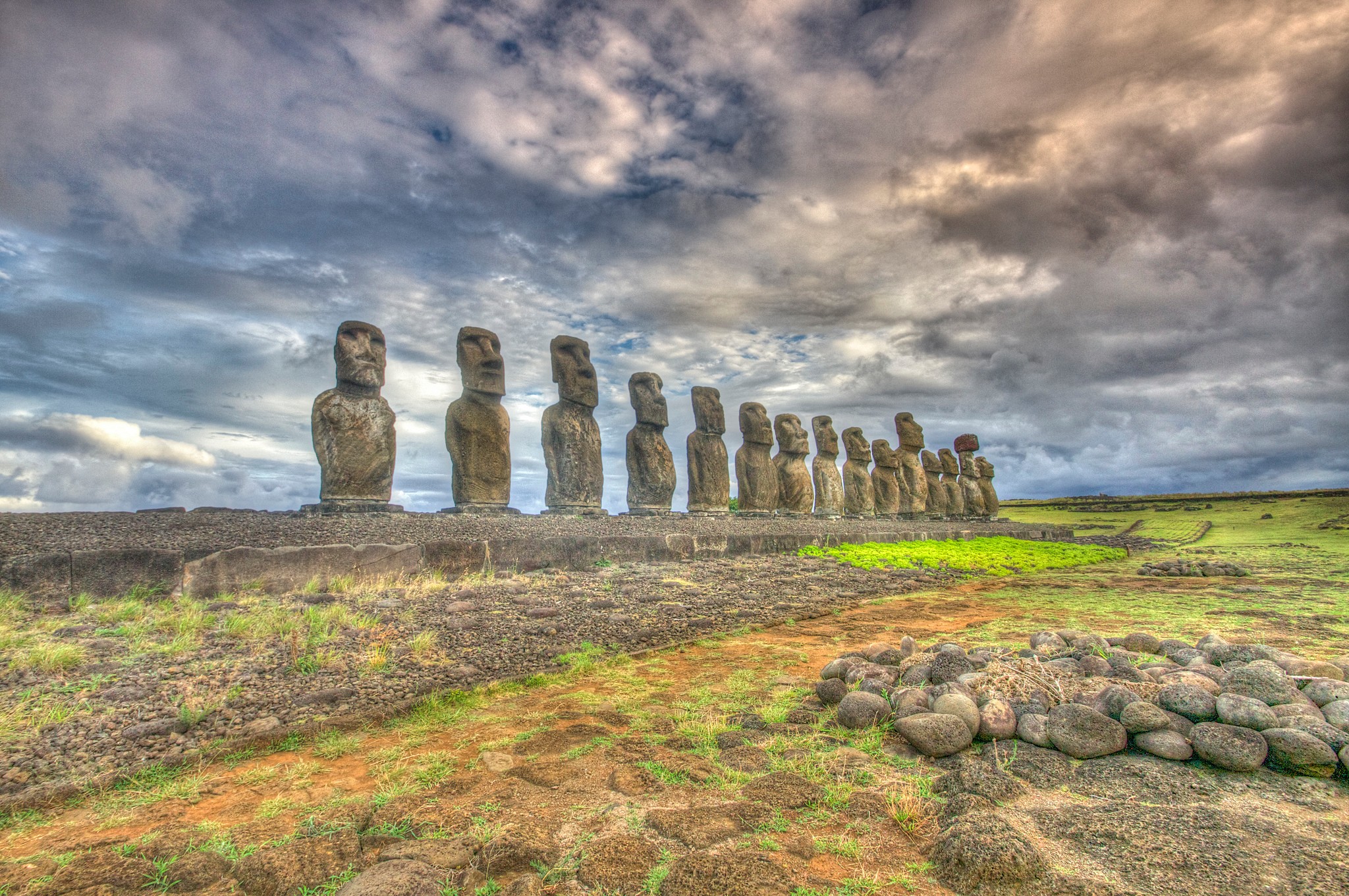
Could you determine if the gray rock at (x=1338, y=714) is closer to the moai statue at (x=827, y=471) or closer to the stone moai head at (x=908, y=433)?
the moai statue at (x=827, y=471)

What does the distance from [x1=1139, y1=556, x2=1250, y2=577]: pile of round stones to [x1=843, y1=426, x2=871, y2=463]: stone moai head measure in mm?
10397

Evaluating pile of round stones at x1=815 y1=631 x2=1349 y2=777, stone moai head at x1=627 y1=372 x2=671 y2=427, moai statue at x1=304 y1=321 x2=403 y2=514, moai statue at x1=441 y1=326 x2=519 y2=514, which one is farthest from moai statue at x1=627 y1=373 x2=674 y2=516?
pile of round stones at x1=815 y1=631 x2=1349 y2=777

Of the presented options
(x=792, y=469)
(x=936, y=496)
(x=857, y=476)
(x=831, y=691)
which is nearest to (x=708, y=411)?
(x=792, y=469)

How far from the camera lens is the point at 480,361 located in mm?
10234

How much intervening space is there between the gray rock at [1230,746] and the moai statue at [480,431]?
350 inches

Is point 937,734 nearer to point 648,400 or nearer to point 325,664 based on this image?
point 325,664

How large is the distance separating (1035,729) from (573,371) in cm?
975

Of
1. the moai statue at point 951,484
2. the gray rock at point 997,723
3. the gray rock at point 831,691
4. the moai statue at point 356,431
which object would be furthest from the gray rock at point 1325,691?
the moai statue at point 951,484

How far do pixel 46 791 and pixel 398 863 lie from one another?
1.81 m

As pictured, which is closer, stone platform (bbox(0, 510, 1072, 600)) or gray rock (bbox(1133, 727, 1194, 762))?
gray rock (bbox(1133, 727, 1194, 762))

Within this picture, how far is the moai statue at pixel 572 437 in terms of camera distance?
1130 centimetres

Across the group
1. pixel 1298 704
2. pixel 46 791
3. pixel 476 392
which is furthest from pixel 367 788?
pixel 476 392

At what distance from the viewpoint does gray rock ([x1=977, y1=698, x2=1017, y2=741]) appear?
302cm

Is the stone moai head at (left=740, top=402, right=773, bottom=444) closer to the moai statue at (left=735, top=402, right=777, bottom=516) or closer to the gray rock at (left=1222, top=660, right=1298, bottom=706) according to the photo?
the moai statue at (left=735, top=402, right=777, bottom=516)
